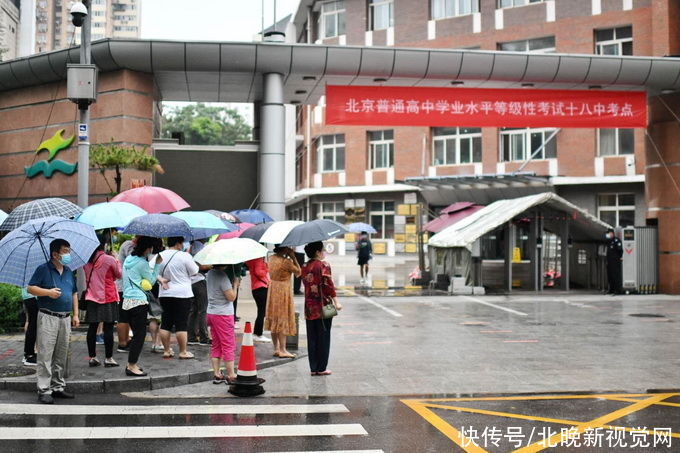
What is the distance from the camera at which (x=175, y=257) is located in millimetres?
9336

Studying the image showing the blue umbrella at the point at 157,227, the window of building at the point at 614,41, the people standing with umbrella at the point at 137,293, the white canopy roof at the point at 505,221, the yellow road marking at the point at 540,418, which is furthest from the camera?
the window of building at the point at 614,41

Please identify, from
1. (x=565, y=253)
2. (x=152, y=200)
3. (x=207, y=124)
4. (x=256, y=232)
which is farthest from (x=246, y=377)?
(x=207, y=124)

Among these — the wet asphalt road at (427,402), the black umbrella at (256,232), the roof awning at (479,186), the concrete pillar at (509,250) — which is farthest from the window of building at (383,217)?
the black umbrella at (256,232)

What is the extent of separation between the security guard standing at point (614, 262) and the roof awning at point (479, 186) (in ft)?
37.6

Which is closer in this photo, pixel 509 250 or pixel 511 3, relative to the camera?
pixel 509 250

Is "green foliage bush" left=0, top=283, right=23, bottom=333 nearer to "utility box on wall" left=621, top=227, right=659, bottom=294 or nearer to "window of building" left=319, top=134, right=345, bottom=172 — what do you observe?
"utility box on wall" left=621, top=227, right=659, bottom=294

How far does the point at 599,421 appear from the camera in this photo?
686cm

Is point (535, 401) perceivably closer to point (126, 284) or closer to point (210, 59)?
point (126, 284)

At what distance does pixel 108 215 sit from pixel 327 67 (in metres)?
8.99

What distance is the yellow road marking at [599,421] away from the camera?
233 inches

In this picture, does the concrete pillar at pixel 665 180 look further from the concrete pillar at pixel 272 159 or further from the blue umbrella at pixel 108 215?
the blue umbrella at pixel 108 215

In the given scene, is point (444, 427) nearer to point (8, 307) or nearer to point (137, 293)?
point (137, 293)

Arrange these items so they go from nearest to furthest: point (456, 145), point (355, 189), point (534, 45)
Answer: point (534, 45) < point (456, 145) < point (355, 189)

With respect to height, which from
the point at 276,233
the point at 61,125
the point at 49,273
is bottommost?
the point at 49,273
